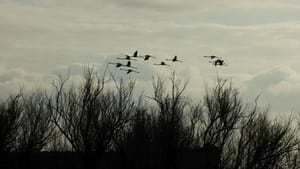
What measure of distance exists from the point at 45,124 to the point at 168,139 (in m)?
7.85

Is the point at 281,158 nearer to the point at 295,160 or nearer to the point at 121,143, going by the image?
the point at 295,160

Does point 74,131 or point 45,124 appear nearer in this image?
point 74,131

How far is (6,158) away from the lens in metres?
41.8

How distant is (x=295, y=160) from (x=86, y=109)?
13072mm

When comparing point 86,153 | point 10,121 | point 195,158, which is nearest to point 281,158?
point 195,158

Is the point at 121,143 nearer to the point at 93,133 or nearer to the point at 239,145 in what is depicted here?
the point at 93,133

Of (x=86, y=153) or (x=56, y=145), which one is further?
(x=56, y=145)

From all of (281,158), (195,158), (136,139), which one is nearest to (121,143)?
(136,139)

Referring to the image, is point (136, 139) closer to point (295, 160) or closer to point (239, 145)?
point (239, 145)

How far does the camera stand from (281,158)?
4372 centimetres

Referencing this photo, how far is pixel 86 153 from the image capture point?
40250 millimetres

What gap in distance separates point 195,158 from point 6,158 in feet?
34.9

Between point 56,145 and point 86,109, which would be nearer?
point 86,109

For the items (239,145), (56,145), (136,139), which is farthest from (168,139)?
(56,145)
